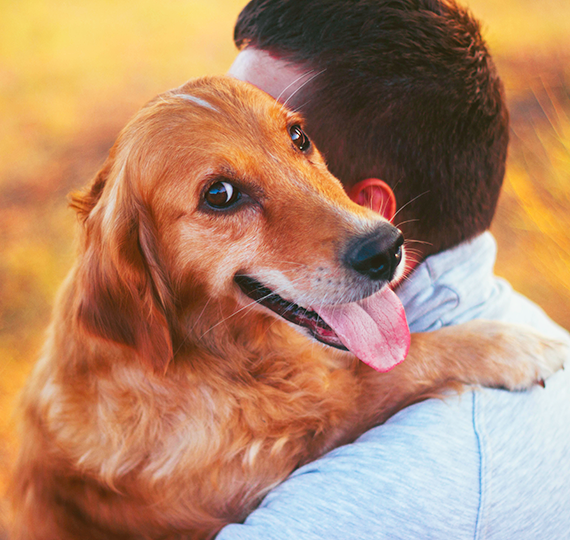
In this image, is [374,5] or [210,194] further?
[374,5]

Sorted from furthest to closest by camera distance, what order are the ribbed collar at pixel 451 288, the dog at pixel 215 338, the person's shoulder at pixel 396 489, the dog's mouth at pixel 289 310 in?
the ribbed collar at pixel 451 288, the dog's mouth at pixel 289 310, the dog at pixel 215 338, the person's shoulder at pixel 396 489

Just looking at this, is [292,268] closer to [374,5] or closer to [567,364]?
[374,5]

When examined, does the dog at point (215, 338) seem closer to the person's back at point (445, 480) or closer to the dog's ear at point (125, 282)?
the dog's ear at point (125, 282)

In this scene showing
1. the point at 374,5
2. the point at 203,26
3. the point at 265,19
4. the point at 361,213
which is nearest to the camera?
the point at 361,213

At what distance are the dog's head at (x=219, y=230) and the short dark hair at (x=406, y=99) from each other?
0.69ft

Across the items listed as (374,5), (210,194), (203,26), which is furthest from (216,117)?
(203,26)

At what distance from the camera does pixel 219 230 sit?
1.82 m

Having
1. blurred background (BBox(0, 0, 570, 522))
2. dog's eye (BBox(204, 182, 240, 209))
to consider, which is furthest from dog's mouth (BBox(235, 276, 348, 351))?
blurred background (BBox(0, 0, 570, 522))

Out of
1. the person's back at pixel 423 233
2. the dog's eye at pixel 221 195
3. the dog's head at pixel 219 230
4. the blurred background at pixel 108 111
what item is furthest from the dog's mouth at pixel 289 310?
the blurred background at pixel 108 111

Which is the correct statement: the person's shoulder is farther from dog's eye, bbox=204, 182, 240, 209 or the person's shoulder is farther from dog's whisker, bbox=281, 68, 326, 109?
dog's whisker, bbox=281, 68, 326, 109

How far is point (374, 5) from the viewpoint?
192 centimetres

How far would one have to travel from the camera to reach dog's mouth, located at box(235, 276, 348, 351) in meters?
1.89

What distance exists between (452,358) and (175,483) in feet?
4.20

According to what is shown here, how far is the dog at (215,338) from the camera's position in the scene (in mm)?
1784
